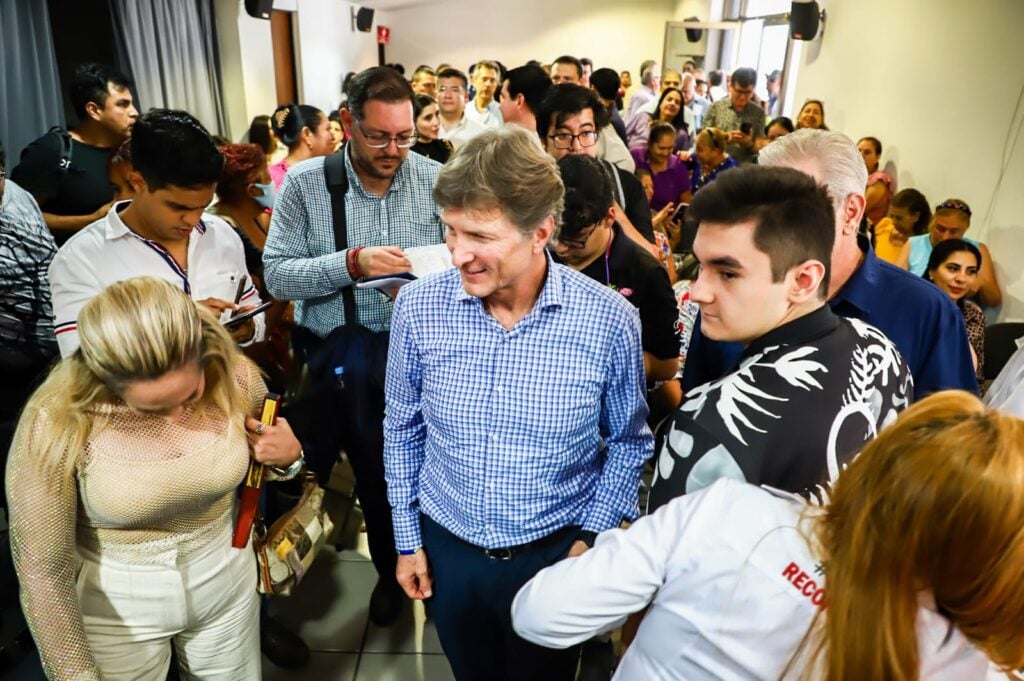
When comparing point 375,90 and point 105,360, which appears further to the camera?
point 375,90

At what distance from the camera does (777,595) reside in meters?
0.73

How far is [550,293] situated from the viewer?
1.31 metres

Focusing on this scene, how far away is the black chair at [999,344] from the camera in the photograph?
128 inches

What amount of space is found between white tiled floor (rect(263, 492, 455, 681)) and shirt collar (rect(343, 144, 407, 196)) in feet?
4.78

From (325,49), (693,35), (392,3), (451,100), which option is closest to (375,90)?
(451,100)

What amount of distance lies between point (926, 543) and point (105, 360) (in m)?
1.27

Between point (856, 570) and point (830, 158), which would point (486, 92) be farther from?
point (856, 570)

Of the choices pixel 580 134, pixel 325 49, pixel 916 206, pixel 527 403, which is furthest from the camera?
pixel 325 49

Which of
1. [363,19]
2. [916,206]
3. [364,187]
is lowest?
[916,206]

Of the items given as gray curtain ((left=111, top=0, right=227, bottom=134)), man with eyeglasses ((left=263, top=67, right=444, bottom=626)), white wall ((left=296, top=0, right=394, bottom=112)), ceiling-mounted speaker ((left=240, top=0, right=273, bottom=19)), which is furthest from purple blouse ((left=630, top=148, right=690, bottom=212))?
white wall ((left=296, top=0, right=394, bottom=112))

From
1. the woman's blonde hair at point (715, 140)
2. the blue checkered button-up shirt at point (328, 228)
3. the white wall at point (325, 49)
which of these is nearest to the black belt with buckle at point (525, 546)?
the blue checkered button-up shirt at point (328, 228)

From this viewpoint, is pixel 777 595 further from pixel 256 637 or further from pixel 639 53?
pixel 639 53

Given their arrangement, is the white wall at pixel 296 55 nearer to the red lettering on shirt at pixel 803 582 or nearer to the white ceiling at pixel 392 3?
the white ceiling at pixel 392 3

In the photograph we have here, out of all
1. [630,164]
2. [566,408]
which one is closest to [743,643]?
[566,408]
